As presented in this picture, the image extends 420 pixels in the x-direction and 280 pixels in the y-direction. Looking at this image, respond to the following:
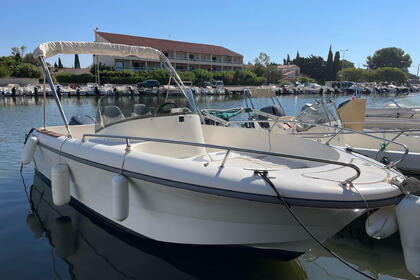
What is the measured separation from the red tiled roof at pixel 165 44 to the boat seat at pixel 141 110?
4447 cm

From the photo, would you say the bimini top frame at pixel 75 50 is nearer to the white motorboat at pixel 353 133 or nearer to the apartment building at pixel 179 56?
the white motorboat at pixel 353 133

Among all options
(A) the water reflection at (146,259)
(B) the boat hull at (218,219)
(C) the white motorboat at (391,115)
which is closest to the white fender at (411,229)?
(B) the boat hull at (218,219)

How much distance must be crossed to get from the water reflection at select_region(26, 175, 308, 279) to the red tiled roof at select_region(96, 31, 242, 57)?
149 ft

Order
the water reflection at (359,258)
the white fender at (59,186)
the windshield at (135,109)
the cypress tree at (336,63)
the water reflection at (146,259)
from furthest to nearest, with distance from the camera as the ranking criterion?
1. the cypress tree at (336,63)
2. the windshield at (135,109)
3. the white fender at (59,186)
4. the water reflection at (359,258)
5. the water reflection at (146,259)

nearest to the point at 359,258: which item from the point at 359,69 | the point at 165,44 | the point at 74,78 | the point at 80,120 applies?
the point at 80,120

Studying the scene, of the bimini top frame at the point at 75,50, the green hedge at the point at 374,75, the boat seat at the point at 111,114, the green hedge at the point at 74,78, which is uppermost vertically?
the green hedge at the point at 374,75

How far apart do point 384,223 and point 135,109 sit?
12.5ft

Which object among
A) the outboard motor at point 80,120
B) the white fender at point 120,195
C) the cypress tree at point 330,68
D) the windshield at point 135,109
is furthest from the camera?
→ the cypress tree at point 330,68

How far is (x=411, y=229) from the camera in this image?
2.87 m

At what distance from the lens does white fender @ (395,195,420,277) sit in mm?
2861

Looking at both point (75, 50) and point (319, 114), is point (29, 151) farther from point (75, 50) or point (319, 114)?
point (319, 114)

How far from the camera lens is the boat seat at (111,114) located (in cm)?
516

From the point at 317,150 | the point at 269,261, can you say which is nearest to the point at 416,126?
the point at 317,150

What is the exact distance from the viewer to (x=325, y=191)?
116 inches
